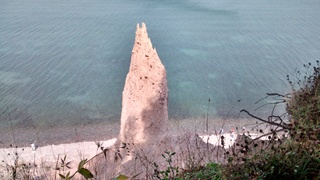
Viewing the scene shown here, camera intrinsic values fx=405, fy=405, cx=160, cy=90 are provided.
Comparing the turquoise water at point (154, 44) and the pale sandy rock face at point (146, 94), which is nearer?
the pale sandy rock face at point (146, 94)

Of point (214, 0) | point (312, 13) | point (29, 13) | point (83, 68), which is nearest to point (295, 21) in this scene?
point (312, 13)

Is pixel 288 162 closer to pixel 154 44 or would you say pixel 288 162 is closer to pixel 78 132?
pixel 78 132

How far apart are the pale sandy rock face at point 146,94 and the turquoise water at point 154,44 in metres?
11.3

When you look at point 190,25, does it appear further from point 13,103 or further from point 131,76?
point 131,76

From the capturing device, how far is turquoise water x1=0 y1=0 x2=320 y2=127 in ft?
83.8

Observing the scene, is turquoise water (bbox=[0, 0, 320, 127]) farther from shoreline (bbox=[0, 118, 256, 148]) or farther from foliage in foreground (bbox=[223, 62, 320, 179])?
foliage in foreground (bbox=[223, 62, 320, 179])

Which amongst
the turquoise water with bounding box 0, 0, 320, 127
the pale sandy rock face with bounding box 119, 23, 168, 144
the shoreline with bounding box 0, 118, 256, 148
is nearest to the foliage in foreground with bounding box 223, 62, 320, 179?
the pale sandy rock face with bounding box 119, 23, 168, 144

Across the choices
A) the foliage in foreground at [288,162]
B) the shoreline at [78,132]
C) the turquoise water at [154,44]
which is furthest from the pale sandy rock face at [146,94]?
the turquoise water at [154,44]

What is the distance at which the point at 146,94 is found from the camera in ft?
42.0

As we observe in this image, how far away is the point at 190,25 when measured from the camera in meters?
36.2

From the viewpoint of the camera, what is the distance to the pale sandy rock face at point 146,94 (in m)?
12.8

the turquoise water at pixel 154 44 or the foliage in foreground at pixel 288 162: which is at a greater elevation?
the foliage in foreground at pixel 288 162

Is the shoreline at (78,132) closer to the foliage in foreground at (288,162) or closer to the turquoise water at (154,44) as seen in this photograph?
the turquoise water at (154,44)

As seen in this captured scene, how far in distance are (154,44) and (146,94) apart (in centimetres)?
2038
